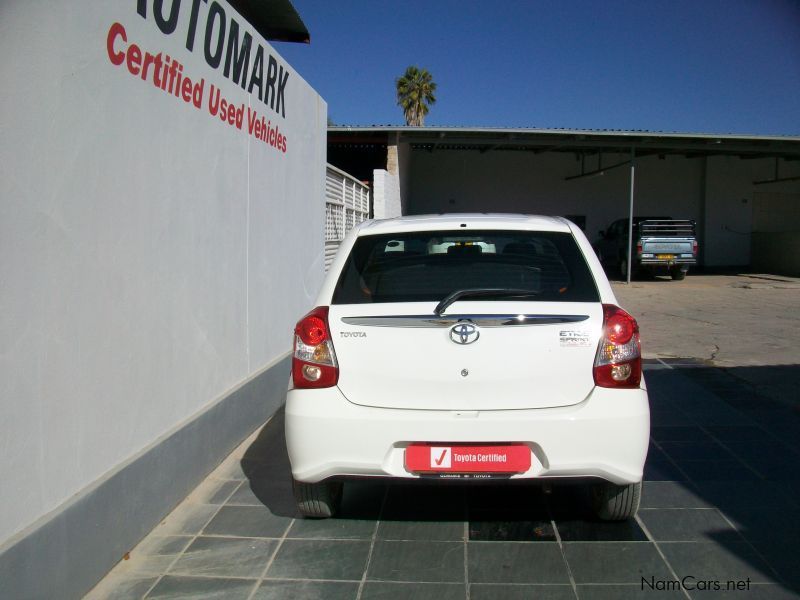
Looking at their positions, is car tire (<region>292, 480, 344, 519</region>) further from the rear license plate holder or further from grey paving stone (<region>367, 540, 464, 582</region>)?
the rear license plate holder

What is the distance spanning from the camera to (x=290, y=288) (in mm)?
6918

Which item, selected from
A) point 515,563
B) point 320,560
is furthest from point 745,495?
point 320,560

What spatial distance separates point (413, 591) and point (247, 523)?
3.83ft

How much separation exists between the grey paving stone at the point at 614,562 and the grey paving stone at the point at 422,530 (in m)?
0.57

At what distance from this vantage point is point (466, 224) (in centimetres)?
385

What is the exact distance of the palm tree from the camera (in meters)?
40.9

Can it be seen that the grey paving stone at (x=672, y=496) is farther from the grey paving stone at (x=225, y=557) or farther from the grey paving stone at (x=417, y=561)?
the grey paving stone at (x=225, y=557)

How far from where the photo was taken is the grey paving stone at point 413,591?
10.1ft

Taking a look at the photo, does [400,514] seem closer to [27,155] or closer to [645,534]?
[645,534]

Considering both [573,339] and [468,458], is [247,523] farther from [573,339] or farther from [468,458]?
[573,339]

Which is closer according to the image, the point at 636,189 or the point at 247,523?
the point at 247,523

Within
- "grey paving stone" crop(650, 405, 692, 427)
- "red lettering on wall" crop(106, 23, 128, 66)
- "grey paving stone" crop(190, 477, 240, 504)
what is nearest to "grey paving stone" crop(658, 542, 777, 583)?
"grey paving stone" crop(650, 405, 692, 427)

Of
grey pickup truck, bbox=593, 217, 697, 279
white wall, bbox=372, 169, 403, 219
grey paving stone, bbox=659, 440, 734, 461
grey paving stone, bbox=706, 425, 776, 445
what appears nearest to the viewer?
grey paving stone, bbox=659, 440, 734, 461

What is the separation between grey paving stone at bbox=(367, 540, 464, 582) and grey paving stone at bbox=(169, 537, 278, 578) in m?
0.54
